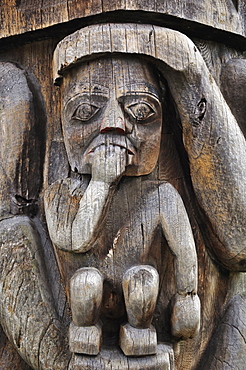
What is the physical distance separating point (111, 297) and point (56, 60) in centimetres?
77

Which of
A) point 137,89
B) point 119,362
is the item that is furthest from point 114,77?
point 119,362

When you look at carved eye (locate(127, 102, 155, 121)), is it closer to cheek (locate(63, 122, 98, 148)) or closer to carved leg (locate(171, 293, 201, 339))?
cheek (locate(63, 122, 98, 148))

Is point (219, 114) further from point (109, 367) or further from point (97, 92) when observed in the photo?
point (109, 367)

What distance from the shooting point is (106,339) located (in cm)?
173

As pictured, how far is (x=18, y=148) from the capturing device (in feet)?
6.13

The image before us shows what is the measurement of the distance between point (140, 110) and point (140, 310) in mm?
602

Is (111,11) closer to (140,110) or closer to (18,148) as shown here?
(140,110)

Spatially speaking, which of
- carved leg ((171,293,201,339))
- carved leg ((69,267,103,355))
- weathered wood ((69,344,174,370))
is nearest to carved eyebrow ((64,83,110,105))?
carved leg ((69,267,103,355))

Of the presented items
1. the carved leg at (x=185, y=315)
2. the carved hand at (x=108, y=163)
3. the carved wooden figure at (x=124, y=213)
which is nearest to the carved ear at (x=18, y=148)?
the carved wooden figure at (x=124, y=213)

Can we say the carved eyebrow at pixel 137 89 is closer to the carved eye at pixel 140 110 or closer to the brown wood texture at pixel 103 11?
the carved eye at pixel 140 110

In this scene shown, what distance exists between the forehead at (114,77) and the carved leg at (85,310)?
56 centimetres

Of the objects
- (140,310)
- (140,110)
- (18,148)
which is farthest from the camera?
(18,148)

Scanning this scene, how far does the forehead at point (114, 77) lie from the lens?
1695 millimetres

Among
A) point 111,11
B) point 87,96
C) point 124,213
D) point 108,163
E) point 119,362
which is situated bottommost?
point 119,362
